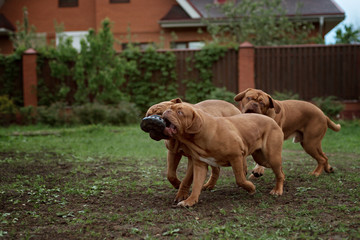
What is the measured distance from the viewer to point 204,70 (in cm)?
1761

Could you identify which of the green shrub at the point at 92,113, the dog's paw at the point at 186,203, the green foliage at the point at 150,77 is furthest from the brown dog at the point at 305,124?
the green foliage at the point at 150,77

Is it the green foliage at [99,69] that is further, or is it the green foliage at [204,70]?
the green foliage at [204,70]

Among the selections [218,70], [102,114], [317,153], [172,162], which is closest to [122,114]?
[102,114]

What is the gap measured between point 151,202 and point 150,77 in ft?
42.1

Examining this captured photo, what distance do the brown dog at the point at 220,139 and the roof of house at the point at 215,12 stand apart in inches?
671

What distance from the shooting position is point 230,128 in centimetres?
527

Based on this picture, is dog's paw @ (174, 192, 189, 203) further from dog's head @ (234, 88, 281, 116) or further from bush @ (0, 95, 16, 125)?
bush @ (0, 95, 16, 125)

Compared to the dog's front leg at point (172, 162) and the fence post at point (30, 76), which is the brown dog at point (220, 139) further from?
the fence post at point (30, 76)

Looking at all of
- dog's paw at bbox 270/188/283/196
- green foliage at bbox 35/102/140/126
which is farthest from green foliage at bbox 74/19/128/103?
dog's paw at bbox 270/188/283/196

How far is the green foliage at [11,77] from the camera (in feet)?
59.4

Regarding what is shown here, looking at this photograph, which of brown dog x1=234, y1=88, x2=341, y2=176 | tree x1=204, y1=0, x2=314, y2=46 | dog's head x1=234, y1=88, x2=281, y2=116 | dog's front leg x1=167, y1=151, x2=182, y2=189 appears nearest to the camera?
dog's front leg x1=167, y1=151, x2=182, y2=189

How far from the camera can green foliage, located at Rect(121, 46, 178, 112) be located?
700 inches

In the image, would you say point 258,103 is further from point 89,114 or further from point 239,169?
point 89,114

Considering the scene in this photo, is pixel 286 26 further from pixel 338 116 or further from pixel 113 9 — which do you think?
pixel 113 9
